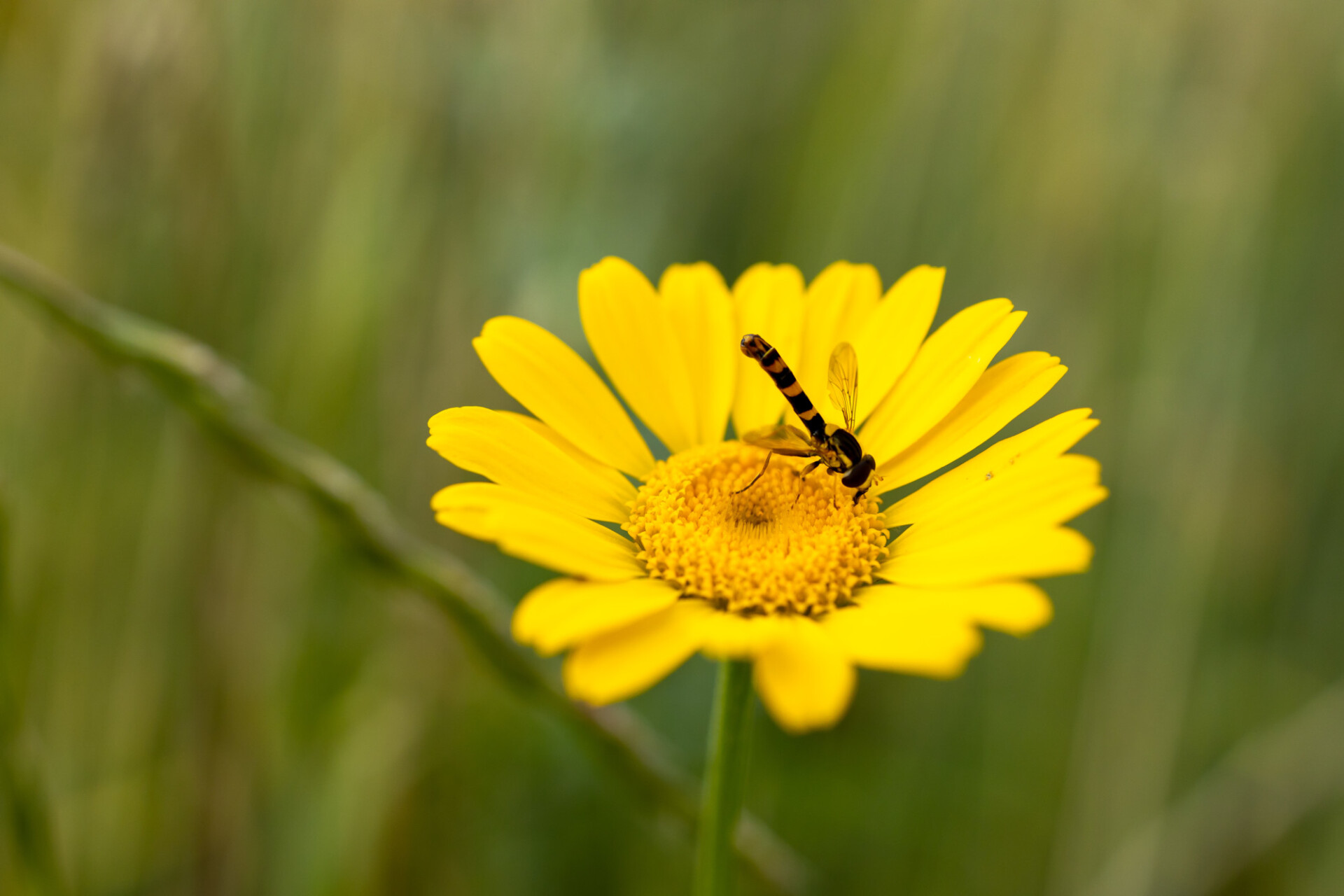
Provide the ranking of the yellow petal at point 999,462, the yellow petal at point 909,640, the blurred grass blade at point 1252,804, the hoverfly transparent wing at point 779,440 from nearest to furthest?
1. the yellow petal at point 909,640
2. the yellow petal at point 999,462
3. the hoverfly transparent wing at point 779,440
4. the blurred grass blade at point 1252,804

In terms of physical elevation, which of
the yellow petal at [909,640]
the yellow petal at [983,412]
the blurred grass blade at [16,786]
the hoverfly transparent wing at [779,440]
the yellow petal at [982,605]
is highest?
the yellow petal at [983,412]

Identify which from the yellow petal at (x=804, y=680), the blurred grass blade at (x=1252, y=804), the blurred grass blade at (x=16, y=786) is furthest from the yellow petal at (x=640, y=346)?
the blurred grass blade at (x=1252, y=804)

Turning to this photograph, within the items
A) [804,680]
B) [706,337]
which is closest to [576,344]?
[706,337]

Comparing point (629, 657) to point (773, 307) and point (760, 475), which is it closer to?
point (760, 475)

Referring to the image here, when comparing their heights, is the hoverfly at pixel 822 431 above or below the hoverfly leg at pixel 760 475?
above

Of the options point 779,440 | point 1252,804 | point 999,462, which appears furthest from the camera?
point 1252,804

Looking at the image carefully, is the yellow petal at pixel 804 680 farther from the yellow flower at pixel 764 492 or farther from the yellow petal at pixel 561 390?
the yellow petal at pixel 561 390

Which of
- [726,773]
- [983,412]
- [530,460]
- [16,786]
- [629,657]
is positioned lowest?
[16,786]
